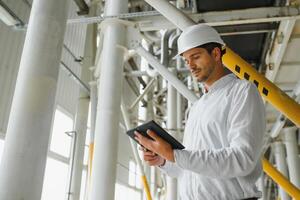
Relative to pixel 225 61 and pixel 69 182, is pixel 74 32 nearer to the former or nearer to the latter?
pixel 69 182

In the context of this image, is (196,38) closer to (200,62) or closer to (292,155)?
(200,62)

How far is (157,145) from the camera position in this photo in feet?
5.11

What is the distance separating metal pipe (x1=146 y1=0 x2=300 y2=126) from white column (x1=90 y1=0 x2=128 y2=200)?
0.76 meters

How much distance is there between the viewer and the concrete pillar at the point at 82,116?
20.9ft

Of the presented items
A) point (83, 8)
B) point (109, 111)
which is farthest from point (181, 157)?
point (83, 8)

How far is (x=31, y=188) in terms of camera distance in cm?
158

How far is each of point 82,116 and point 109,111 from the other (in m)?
3.89

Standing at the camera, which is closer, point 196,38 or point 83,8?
point 196,38

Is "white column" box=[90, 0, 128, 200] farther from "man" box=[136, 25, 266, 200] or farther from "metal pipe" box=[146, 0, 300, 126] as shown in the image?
"man" box=[136, 25, 266, 200]

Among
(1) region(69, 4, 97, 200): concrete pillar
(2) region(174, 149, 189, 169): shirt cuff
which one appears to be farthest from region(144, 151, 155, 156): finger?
(1) region(69, 4, 97, 200): concrete pillar

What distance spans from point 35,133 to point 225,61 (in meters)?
1.69

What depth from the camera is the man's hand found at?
152 cm

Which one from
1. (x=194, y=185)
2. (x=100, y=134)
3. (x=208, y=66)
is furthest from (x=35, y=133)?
(x=100, y=134)

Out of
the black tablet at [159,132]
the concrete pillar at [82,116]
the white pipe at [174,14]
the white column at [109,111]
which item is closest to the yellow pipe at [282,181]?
the white column at [109,111]
